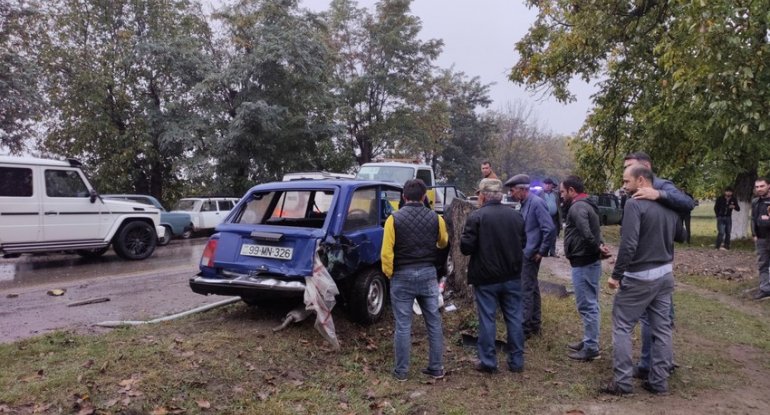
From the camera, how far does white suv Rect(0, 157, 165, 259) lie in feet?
31.3

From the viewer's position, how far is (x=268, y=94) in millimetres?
22406

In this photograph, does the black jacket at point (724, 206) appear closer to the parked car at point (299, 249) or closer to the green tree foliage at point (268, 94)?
the parked car at point (299, 249)

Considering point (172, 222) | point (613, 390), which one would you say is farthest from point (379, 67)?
point (613, 390)

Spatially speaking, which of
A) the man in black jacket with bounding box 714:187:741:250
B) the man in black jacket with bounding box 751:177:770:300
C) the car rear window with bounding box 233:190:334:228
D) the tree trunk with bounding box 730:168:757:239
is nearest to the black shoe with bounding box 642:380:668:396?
the car rear window with bounding box 233:190:334:228

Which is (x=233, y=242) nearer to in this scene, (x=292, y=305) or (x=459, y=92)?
(x=292, y=305)

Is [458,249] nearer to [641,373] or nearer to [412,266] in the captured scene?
[412,266]

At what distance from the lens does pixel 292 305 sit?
6598 mm

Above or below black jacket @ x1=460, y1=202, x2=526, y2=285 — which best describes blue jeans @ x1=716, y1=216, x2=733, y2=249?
below

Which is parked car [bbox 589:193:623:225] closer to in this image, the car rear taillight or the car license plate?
the car license plate

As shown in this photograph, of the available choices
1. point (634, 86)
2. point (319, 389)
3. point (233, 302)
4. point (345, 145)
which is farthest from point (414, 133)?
→ point (319, 389)

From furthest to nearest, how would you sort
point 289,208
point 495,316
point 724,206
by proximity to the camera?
1. point 724,206
2. point 289,208
3. point 495,316

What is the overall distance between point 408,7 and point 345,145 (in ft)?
36.4

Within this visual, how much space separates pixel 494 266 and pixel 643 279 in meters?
1.23

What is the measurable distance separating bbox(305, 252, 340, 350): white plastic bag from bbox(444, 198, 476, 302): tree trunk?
2.31 meters
